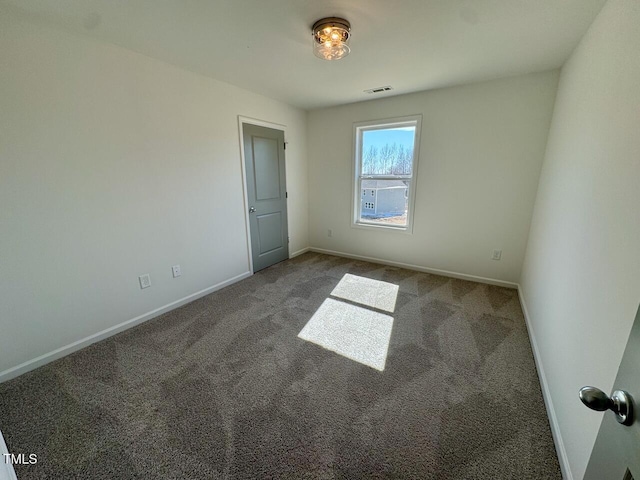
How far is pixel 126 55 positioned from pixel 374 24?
1.96 meters

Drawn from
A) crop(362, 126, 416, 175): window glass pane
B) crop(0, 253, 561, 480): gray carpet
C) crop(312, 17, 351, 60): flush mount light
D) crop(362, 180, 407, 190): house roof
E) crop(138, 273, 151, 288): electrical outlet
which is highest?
crop(312, 17, 351, 60): flush mount light

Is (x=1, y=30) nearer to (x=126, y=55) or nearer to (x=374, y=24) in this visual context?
(x=126, y=55)

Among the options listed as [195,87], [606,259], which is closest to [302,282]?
[195,87]

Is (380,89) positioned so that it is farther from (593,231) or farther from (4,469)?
(4,469)

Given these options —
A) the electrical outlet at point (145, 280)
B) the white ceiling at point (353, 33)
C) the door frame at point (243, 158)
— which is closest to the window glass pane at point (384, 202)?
Answer: the white ceiling at point (353, 33)

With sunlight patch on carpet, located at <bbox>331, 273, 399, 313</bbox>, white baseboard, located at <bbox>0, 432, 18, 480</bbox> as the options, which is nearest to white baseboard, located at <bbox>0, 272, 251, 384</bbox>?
white baseboard, located at <bbox>0, 432, 18, 480</bbox>

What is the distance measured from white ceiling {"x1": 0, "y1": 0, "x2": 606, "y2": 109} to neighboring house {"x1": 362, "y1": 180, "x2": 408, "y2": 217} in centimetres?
136

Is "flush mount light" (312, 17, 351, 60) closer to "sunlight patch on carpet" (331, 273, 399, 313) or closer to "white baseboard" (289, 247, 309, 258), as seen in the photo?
"sunlight patch on carpet" (331, 273, 399, 313)

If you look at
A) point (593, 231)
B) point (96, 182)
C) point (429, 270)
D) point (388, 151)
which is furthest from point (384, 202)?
point (96, 182)

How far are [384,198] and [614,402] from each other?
343 cm

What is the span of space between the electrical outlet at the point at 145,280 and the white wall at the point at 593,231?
3.06m

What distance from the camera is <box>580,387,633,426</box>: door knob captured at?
51cm

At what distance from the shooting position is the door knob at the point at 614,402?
515mm

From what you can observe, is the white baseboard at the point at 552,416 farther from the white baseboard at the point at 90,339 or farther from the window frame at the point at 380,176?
the white baseboard at the point at 90,339
